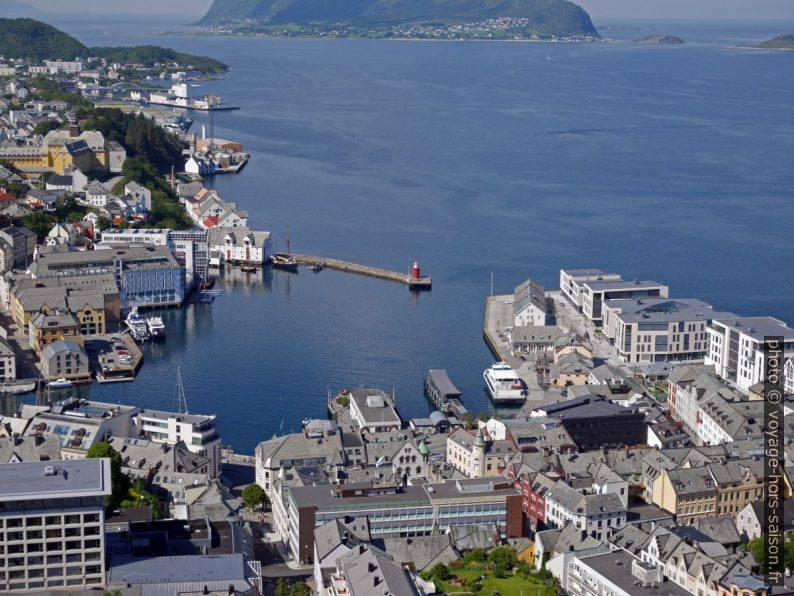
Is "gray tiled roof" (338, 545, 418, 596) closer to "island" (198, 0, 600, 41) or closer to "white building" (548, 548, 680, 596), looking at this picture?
"white building" (548, 548, 680, 596)

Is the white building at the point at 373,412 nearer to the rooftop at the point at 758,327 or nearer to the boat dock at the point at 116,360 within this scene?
the boat dock at the point at 116,360

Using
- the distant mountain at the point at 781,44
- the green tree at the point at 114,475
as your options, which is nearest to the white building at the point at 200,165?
the green tree at the point at 114,475

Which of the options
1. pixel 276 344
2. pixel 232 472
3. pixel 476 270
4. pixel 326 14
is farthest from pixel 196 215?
pixel 326 14

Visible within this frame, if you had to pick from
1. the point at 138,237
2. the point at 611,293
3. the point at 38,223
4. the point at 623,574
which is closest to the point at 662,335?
the point at 611,293

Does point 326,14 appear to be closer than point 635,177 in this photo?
No

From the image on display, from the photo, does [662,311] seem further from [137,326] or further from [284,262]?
[284,262]

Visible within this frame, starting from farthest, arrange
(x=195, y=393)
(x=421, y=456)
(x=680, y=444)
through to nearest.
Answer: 1. (x=195, y=393)
2. (x=680, y=444)
3. (x=421, y=456)

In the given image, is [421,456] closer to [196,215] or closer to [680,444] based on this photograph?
[680,444]

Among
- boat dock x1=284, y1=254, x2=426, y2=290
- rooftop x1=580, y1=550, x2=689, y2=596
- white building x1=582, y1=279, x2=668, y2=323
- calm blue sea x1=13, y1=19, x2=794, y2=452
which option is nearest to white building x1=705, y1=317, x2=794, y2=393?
white building x1=582, y1=279, x2=668, y2=323
